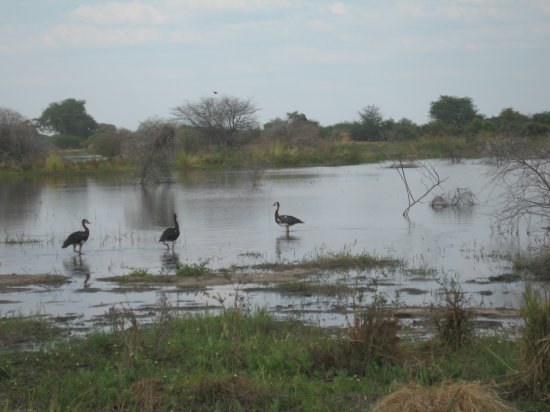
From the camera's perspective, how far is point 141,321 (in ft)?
33.2

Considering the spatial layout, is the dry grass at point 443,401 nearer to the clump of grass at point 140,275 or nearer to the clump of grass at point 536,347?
the clump of grass at point 536,347

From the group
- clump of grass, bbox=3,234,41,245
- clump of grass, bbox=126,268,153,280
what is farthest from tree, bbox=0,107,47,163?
clump of grass, bbox=126,268,153,280

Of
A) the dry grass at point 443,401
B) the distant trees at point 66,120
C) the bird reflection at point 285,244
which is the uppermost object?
the distant trees at point 66,120

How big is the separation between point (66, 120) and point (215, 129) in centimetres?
3399

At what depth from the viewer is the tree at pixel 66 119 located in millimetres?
95938

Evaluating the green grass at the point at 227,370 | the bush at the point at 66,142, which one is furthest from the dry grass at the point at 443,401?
the bush at the point at 66,142

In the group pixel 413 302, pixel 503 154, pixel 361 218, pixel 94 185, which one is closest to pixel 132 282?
pixel 413 302

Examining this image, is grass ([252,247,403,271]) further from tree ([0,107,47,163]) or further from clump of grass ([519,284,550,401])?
tree ([0,107,47,163])

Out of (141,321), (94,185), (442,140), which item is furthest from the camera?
(442,140)

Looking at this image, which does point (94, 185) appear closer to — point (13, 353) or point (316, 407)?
point (13, 353)

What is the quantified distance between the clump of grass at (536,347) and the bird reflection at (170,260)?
9.20m

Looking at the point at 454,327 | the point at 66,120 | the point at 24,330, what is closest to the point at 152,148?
the point at 24,330

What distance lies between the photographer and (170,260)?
16000 mm

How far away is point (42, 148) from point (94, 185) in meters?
12.9
